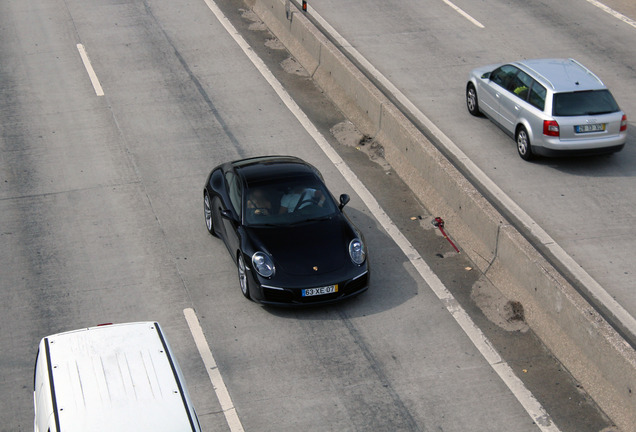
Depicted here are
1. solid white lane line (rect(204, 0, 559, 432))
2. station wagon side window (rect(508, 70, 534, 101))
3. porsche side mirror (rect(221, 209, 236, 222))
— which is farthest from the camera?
station wagon side window (rect(508, 70, 534, 101))

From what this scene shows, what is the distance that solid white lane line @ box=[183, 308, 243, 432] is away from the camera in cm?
914

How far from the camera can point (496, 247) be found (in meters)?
11.6

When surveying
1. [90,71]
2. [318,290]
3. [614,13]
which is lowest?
[90,71]

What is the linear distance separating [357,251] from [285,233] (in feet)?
3.20

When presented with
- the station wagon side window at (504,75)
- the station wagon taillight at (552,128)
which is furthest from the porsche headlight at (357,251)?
the station wagon side window at (504,75)

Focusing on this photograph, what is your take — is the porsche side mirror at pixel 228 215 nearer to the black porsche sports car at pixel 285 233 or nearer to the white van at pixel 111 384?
the black porsche sports car at pixel 285 233

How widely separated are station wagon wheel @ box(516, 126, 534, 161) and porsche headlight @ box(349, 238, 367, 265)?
4882 millimetres

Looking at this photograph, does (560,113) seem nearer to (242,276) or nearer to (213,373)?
(242,276)

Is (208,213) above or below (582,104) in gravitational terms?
below

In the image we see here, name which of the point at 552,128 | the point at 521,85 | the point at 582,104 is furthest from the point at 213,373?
the point at 521,85

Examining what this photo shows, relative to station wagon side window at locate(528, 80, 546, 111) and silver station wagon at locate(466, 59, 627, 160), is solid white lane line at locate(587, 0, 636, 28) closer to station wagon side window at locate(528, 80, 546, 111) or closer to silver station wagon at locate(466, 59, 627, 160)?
silver station wagon at locate(466, 59, 627, 160)

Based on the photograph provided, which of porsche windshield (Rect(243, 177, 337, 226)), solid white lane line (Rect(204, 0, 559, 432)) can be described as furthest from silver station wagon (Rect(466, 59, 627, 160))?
porsche windshield (Rect(243, 177, 337, 226))

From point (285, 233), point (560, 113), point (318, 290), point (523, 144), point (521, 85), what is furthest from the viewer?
point (521, 85)

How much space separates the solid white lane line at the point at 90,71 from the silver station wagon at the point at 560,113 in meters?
8.01
